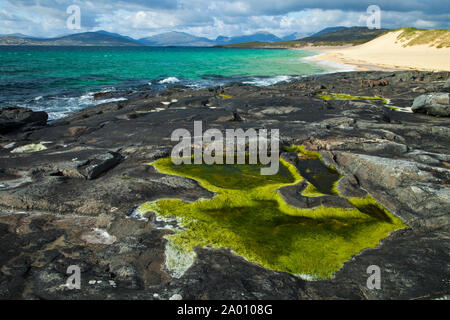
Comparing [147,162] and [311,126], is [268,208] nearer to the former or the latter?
[147,162]

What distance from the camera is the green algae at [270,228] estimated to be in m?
6.68

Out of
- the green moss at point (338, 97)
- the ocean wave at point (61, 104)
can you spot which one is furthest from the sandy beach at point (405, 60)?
the ocean wave at point (61, 104)

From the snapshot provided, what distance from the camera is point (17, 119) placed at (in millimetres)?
19922

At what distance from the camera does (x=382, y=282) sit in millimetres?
5863

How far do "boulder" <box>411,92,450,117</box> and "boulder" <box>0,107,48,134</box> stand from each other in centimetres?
2662

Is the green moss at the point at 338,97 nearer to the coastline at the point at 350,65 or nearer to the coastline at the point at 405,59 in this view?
the coastline at the point at 405,59

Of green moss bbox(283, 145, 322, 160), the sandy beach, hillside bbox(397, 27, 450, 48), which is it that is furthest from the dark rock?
hillside bbox(397, 27, 450, 48)

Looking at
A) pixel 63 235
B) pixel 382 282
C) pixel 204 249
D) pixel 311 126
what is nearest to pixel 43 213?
pixel 63 235

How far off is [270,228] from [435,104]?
58.2 ft

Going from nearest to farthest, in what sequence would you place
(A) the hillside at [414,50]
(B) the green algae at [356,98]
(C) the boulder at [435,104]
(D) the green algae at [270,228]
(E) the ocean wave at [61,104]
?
1. (D) the green algae at [270,228]
2. (C) the boulder at [435,104]
3. (B) the green algae at [356,98]
4. (E) the ocean wave at [61,104]
5. (A) the hillside at [414,50]

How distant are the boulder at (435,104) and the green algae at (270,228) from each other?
13804mm

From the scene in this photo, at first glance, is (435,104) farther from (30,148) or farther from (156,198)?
(30,148)

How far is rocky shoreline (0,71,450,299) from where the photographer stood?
5.79m
